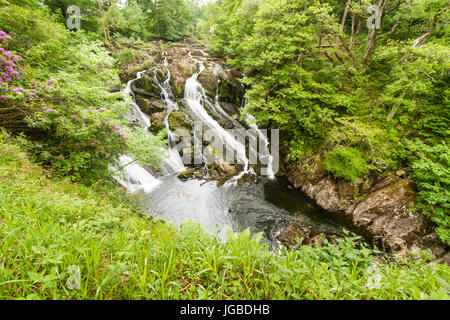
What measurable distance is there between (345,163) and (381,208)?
8.12 ft

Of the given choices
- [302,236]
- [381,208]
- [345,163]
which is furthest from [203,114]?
[381,208]

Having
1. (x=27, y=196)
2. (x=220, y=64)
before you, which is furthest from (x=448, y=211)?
(x=220, y=64)

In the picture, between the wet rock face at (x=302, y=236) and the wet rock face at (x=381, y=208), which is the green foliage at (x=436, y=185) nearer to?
the wet rock face at (x=381, y=208)

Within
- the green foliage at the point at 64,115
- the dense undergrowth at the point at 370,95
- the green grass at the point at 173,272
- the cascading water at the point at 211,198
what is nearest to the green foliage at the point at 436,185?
the dense undergrowth at the point at 370,95

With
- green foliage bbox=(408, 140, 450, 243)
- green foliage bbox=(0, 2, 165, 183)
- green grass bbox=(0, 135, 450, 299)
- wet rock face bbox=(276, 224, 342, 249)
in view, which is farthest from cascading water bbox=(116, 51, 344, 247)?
green grass bbox=(0, 135, 450, 299)

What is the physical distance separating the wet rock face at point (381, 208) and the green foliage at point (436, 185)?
1.27 ft

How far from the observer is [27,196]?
2781 mm

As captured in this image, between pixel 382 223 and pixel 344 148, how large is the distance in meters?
3.87

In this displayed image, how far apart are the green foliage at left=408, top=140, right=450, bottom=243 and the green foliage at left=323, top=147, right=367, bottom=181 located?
1.92m

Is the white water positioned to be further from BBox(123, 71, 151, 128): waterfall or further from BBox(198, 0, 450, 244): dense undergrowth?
BBox(198, 0, 450, 244): dense undergrowth

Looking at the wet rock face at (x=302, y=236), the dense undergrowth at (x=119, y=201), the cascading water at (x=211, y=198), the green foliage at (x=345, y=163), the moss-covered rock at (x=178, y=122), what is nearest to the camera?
the dense undergrowth at (x=119, y=201)

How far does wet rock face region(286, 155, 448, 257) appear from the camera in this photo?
6262 millimetres

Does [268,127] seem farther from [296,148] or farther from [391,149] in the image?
[391,149]

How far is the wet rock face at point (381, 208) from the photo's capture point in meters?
6.26
